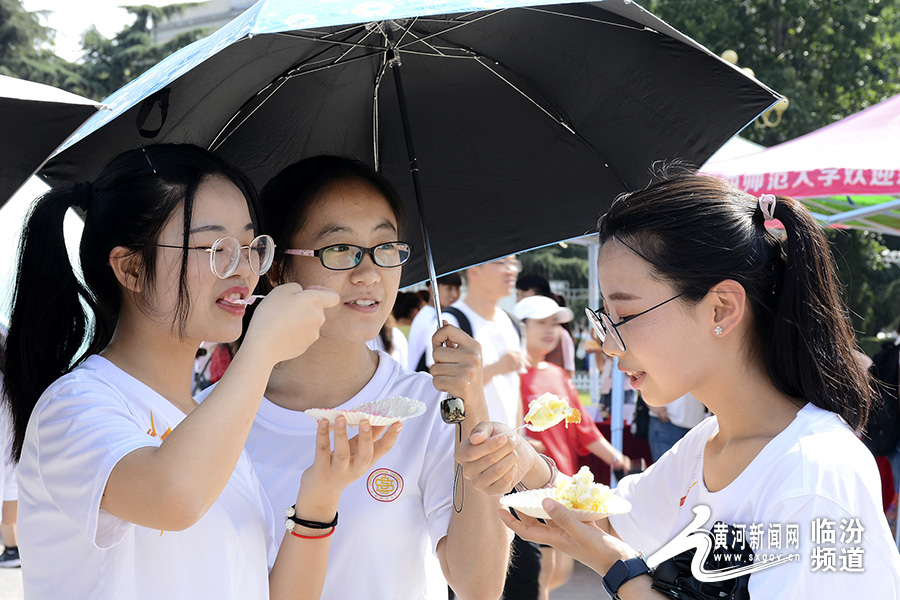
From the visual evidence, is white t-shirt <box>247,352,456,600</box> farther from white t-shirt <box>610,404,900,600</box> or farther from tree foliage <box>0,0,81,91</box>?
tree foliage <box>0,0,81,91</box>

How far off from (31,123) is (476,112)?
1379 mm

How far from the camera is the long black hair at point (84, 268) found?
2.00 m

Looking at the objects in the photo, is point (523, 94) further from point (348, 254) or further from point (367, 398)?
point (367, 398)

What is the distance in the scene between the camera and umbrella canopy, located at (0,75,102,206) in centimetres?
201

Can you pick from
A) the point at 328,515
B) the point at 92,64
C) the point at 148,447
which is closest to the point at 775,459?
the point at 328,515

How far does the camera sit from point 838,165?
18.7ft

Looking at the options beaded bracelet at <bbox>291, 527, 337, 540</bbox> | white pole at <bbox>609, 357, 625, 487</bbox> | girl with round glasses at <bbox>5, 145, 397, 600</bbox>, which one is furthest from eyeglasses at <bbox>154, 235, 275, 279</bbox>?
white pole at <bbox>609, 357, 625, 487</bbox>

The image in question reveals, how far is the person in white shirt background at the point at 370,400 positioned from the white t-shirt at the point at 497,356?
107 inches

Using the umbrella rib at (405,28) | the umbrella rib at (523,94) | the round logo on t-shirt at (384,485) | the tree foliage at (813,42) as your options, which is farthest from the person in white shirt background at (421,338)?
the tree foliage at (813,42)

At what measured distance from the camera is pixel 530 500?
2188 millimetres

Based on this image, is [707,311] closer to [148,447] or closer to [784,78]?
[148,447]

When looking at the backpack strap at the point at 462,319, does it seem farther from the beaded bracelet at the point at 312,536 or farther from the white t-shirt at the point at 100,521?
the white t-shirt at the point at 100,521

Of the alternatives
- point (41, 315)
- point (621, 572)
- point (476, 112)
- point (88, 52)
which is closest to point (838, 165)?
point (476, 112)

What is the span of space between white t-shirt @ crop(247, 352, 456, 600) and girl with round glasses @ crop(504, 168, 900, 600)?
320 mm
